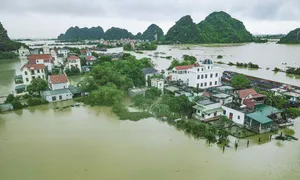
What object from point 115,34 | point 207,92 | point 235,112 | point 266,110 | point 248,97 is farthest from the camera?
point 115,34

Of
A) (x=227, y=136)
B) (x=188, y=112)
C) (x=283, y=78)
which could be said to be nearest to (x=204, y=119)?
(x=188, y=112)

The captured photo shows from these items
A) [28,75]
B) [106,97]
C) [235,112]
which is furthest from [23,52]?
[235,112]

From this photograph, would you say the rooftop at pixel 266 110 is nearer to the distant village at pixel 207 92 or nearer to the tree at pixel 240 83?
the distant village at pixel 207 92

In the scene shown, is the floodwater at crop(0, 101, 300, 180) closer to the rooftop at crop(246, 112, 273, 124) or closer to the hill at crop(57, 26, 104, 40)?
the rooftop at crop(246, 112, 273, 124)

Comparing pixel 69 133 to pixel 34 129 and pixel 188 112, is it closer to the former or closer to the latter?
pixel 34 129

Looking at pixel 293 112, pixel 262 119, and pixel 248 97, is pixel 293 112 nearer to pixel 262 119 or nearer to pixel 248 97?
pixel 262 119
